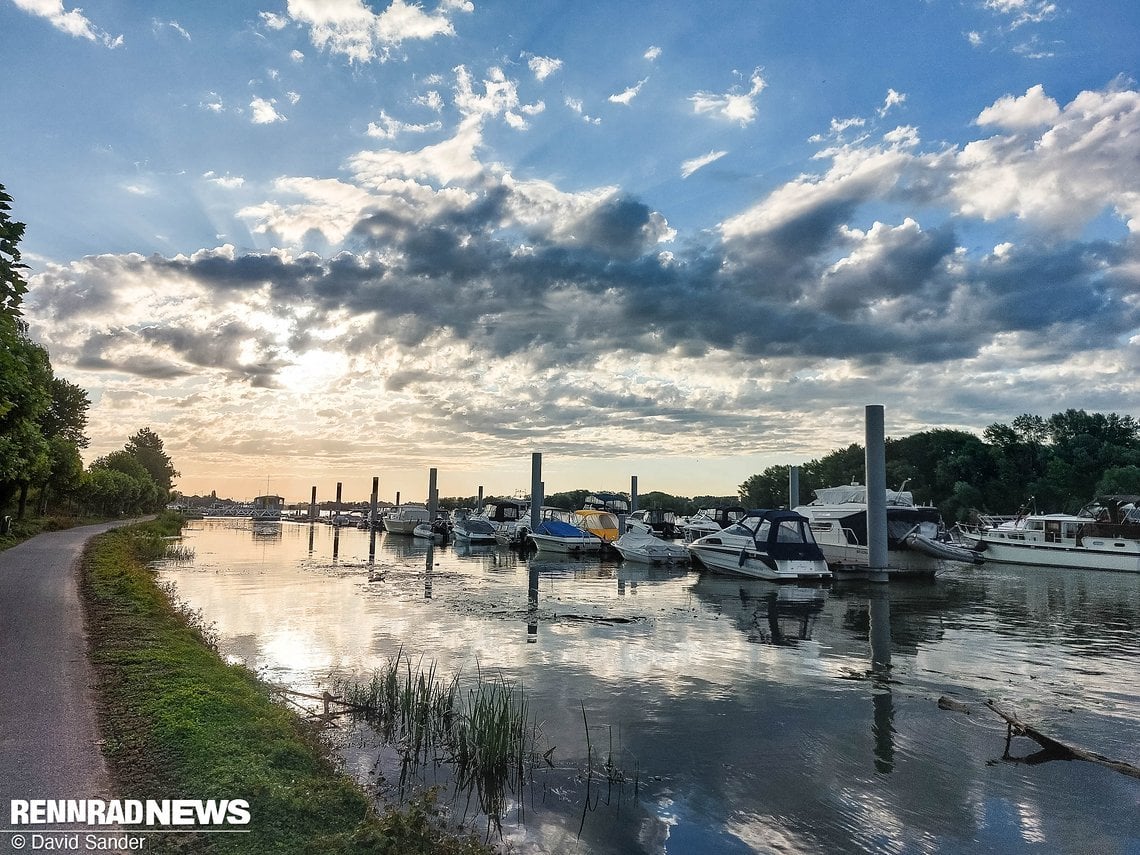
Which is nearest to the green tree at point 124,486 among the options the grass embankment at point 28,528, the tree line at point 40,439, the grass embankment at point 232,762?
the tree line at point 40,439

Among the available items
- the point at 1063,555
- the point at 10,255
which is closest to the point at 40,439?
the point at 10,255

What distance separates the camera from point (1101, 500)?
56.8m

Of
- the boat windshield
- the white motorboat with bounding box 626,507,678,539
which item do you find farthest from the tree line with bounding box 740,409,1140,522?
the boat windshield

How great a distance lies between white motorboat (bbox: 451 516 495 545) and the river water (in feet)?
94.5

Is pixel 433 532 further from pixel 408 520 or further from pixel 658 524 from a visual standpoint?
pixel 658 524

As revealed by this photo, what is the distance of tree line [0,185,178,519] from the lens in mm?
11500

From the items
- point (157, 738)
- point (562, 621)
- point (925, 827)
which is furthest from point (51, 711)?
point (562, 621)

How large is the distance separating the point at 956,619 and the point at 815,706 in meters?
12.9

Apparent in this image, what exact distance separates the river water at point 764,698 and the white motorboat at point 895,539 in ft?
26.9

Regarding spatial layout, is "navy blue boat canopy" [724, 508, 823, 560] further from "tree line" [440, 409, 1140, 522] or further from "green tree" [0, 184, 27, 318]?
"tree line" [440, 409, 1140, 522]

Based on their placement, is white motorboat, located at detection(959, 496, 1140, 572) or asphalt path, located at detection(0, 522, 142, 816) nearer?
asphalt path, located at detection(0, 522, 142, 816)

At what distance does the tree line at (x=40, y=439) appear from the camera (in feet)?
37.7

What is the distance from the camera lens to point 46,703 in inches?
335

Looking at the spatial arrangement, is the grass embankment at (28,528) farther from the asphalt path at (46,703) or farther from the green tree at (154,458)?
the green tree at (154,458)
